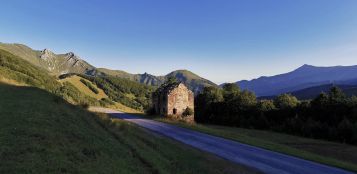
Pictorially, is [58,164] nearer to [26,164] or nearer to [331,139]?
[26,164]

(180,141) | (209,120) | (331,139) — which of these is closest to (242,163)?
(180,141)

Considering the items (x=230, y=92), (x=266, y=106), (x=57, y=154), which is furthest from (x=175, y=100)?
(x=57, y=154)

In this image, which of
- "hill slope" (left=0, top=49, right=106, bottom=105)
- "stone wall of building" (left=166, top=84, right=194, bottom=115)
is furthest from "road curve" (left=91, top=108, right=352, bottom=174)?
"hill slope" (left=0, top=49, right=106, bottom=105)

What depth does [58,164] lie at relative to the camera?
11.2 metres

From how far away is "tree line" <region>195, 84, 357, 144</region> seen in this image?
58.8 metres

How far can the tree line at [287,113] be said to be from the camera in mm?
58812

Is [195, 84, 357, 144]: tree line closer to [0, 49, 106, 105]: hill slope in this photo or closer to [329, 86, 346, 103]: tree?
[329, 86, 346, 103]: tree

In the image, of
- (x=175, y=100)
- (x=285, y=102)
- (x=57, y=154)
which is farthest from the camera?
(x=285, y=102)

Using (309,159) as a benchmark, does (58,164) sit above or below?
above

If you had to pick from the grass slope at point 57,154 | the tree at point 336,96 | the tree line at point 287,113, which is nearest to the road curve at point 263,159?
the grass slope at point 57,154

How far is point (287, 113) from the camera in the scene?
76312 millimetres

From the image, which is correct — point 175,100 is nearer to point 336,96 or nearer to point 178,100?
point 178,100

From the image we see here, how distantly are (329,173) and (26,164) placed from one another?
Answer: 19389mm

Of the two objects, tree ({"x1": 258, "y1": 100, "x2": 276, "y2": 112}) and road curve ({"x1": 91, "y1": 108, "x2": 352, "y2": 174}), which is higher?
tree ({"x1": 258, "y1": 100, "x2": 276, "y2": 112})
